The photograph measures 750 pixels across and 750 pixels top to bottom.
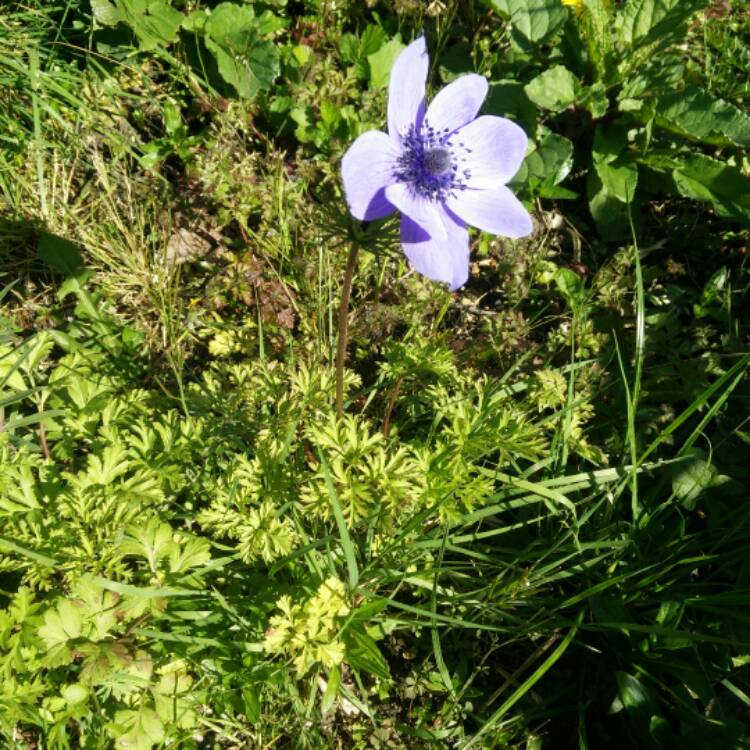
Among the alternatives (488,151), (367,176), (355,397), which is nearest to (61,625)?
(355,397)

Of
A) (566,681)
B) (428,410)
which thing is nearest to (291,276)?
(428,410)

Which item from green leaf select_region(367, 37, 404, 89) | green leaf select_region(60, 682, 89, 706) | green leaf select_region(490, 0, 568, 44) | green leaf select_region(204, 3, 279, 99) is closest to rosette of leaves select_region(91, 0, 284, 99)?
green leaf select_region(204, 3, 279, 99)

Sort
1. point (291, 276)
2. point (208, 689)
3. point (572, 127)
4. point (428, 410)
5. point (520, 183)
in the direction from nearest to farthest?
point (208, 689) → point (428, 410) → point (291, 276) → point (520, 183) → point (572, 127)

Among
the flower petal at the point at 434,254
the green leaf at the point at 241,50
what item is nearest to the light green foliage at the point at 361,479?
the flower petal at the point at 434,254

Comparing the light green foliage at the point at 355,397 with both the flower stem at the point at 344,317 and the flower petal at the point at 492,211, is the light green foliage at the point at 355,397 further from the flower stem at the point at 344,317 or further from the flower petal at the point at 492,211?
the flower petal at the point at 492,211

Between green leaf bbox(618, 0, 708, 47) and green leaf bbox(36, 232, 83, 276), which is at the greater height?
green leaf bbox(618, 0, 708, 47)

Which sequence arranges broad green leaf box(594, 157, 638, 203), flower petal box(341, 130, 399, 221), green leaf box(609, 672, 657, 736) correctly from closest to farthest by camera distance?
1. flower petal box(341, 130, 399, 221)
2. green leaf box(609, 672, 657, 736)
3. broad green leaf box(594, 157, 638, 203)

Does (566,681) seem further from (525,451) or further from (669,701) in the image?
(525,451)

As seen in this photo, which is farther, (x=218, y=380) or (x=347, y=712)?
(x=218, y=380)

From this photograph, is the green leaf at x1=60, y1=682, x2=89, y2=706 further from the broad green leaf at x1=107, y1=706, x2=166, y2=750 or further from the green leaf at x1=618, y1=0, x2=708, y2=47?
the green leaf at x1=618, y1=0, x2=708, y2=47
